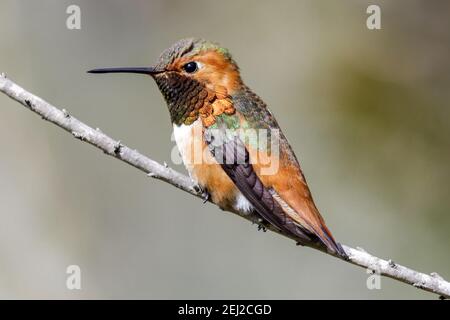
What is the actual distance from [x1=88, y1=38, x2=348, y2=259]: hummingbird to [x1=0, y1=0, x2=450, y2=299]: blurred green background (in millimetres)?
2761

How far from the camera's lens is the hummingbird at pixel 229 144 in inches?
190

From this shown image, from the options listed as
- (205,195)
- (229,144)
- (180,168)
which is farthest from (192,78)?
(180,168)

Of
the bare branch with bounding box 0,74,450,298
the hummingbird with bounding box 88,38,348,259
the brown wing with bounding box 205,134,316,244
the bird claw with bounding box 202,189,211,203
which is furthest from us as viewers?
the bird claw with bounding box 202,189,211,203

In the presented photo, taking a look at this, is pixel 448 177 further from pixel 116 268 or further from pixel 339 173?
pixel 116 268

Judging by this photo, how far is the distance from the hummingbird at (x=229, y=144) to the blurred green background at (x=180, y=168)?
9.06ft

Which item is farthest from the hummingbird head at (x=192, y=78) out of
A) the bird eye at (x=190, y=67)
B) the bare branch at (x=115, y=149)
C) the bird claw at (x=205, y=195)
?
the bare branch at (x=115, y=149)

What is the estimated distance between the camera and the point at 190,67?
5133mm

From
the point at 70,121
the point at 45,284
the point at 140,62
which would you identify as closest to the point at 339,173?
the point at 140,62

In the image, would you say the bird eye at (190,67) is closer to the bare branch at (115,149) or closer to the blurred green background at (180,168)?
the bare branch at (115,149)

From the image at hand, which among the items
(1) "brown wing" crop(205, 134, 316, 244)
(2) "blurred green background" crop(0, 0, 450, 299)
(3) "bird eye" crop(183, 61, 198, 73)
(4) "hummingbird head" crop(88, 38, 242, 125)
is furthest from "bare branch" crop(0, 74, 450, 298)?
(2) "blurred green background" crop(0, 0, 450, 299)

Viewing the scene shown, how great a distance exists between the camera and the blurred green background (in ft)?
26.2

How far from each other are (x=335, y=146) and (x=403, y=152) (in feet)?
2.88

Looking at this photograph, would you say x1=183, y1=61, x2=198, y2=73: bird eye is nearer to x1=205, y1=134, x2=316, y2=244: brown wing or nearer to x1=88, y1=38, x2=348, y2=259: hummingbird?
x1=88, y1=38, x2=348, y2=259: hummingbird

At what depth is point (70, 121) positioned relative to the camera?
4.55 m
